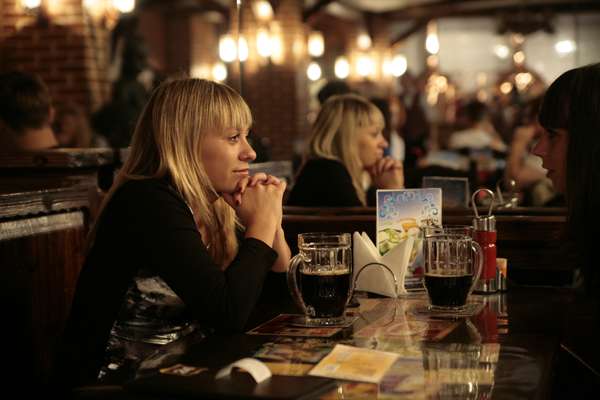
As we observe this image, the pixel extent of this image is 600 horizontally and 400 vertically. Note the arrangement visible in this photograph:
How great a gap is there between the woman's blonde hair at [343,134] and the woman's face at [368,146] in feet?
0.06

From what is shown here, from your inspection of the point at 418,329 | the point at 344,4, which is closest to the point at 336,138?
the point at 418,329

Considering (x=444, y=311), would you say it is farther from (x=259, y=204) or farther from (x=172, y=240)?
(x=172, y=240)

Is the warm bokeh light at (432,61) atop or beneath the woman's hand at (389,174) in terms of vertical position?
atop

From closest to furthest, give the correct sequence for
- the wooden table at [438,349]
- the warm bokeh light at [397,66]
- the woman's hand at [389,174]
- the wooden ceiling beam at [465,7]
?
1. the wooden table at [438,349]
2. the woman's hand at [389,174]
3. the wooden ceiling beam at [465,7]
4. the warm bokeh light at [397,66]

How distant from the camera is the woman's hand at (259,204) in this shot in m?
1.88

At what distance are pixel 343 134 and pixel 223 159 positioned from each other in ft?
6.24

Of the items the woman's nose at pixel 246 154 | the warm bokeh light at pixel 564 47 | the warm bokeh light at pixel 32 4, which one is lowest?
the woman's nose at pixel 246 154

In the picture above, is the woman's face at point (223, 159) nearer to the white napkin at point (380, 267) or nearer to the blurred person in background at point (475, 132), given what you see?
the white napkin at point (380, 267)

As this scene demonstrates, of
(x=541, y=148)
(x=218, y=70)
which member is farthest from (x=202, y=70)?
(x=541, y=148)

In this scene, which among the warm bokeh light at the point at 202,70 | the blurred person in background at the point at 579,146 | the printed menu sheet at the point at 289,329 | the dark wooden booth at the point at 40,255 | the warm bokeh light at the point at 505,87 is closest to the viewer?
the printed menu sheet at the point at 289,329

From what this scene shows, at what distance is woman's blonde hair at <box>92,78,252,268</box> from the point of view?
1.93 metres

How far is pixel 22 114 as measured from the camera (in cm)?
392

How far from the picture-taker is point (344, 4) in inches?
495

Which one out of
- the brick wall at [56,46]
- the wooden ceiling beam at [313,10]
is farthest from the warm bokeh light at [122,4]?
the wooden ceiling beam at [313,10]
